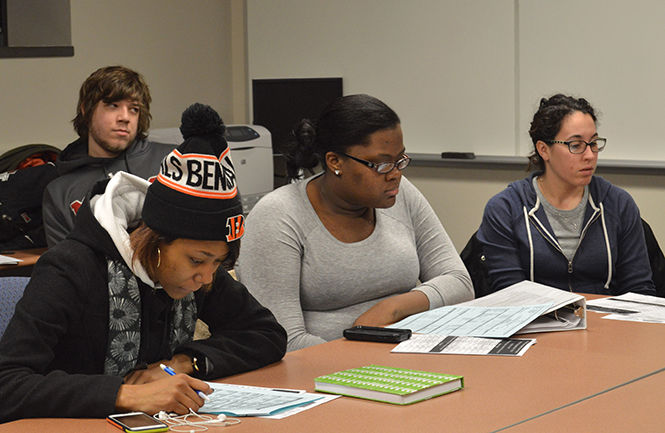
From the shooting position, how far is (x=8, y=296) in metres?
1.84

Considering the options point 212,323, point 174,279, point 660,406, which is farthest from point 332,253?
point 660,406

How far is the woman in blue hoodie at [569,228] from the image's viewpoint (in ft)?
9.64

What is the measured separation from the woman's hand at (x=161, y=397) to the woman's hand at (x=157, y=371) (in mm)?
150

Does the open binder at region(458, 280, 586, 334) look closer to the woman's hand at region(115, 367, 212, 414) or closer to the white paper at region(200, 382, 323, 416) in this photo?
the white paper at region(200, 382, 323, 416)

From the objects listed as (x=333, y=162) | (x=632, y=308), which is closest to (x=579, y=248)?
(x=632, y=308)

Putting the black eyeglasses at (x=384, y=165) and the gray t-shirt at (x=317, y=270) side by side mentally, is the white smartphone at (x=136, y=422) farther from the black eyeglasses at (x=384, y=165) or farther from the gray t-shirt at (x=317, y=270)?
the black eyeglasses at (x=384, y=165)

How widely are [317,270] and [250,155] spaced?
266cm

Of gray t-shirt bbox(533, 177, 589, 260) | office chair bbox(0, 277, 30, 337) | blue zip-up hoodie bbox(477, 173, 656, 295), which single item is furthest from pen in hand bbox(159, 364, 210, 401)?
gray t-shirt bbox(533, 177, 589, 260)

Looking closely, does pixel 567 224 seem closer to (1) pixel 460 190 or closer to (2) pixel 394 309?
(2) pixel 394 309

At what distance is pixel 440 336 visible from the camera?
207cm

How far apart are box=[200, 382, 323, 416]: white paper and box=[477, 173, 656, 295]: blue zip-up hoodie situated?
4.74 feet

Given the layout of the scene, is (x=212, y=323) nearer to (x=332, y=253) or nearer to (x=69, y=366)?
(x=69, y=366)

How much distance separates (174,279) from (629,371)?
0.91 meters

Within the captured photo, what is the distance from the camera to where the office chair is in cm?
182
